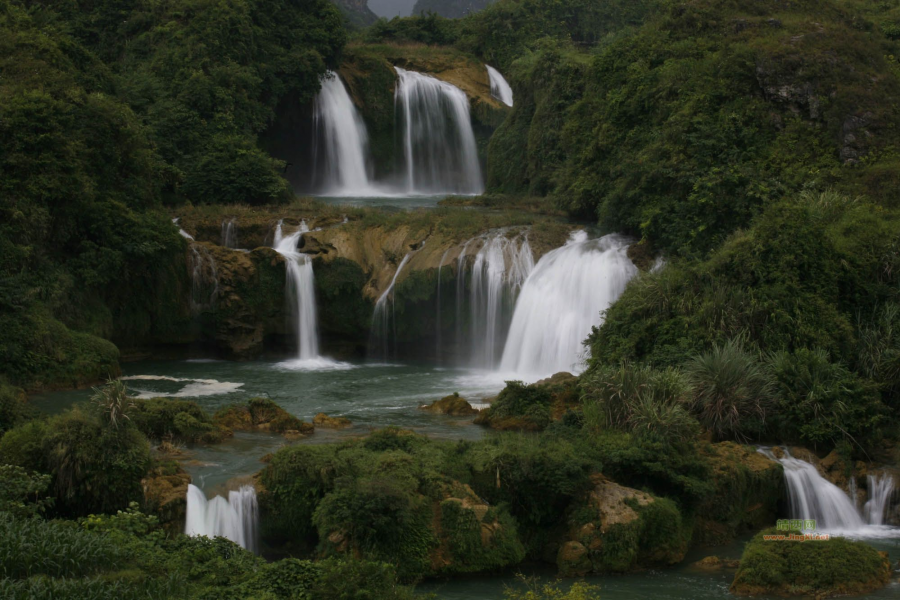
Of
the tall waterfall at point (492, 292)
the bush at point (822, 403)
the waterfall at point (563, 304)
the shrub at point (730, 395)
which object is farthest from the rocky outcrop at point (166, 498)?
the tall waterfall at point (492, 292)

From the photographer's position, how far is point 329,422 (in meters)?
21.4

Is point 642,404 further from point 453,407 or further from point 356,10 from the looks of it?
point 356,10

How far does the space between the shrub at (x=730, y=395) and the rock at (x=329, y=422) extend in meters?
7.04

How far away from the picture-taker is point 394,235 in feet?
105

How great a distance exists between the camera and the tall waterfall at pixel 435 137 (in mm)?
48344

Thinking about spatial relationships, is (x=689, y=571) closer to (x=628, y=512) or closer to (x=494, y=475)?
(x=628, y=512)

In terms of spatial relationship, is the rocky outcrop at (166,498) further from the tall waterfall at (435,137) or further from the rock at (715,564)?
the tall waterfall at (435,137)

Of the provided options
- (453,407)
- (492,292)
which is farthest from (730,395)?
(492,292)

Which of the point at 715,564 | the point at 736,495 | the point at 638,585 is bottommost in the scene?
the point at 638,585

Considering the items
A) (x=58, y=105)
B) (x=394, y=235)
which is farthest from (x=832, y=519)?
(x=58, y=105)

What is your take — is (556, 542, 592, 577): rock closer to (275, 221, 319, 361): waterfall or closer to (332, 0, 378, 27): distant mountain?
(275, 221, 319, 361): waterfall

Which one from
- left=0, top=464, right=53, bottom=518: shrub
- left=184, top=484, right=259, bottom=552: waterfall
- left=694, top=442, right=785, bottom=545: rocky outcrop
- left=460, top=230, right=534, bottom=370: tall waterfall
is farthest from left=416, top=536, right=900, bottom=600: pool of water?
left=460, top=230, right=534, bottom=370: tall waterfall

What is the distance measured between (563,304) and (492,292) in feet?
8.07

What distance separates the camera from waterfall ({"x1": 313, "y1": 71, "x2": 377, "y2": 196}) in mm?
46156
